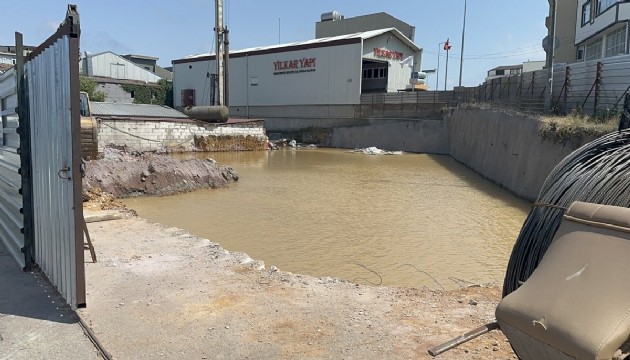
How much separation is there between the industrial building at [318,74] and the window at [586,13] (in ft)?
41.9

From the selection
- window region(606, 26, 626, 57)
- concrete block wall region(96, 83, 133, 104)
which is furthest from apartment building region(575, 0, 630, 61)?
concrete block wall region(96, 83, 133, 104)

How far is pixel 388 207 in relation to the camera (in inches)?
523

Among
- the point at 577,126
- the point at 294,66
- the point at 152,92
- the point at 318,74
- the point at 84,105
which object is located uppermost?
the point at 294,66

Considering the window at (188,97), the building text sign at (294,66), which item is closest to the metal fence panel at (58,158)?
the building text sign at (294,66)

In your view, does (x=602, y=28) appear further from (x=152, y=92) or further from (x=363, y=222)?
(x=152, y=92)

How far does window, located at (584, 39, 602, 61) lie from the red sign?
1395 centimetres

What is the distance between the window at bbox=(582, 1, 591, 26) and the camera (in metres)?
33.2

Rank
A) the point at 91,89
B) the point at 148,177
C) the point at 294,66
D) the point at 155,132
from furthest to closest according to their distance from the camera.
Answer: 1. the point at 91,89
2. the point at 294,66
3. the point at 155,132
4. the point at 148,177

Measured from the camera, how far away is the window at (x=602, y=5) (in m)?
27.7

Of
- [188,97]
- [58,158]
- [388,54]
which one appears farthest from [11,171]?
[188,97]

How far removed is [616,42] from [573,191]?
30.7m

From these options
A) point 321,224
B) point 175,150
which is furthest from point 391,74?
point 321,224

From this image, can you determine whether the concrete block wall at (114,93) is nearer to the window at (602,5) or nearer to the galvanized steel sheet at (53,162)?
the window at (602,5)

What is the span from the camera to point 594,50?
3306 cm
